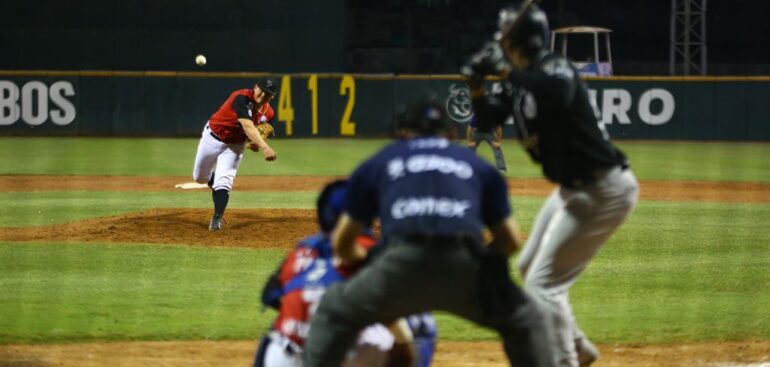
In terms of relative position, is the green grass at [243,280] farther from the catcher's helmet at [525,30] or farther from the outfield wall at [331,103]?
the outfield wall at [331,103]

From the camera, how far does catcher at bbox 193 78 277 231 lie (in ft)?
44.6

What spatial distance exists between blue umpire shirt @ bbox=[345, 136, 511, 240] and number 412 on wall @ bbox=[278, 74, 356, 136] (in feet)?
86.5

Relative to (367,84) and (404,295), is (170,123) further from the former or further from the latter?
(404,295)

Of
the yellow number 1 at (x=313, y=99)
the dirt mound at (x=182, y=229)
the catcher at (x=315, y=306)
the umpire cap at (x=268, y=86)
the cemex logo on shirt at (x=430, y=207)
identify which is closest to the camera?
the cemex logo on shirt at (x=430, y=207)

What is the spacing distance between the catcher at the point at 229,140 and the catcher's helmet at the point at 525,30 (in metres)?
7.55

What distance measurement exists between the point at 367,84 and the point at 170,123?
17.4 feet

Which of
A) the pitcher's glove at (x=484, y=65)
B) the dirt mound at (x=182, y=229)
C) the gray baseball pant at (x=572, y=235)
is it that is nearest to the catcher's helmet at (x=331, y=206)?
the pitcher's glove at (x=484, y=65)

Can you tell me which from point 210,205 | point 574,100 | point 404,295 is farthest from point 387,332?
point 210,205

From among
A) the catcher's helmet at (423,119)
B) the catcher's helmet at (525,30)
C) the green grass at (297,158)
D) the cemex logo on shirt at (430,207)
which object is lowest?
the green grass at (297,158)

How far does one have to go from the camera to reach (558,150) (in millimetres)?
5953

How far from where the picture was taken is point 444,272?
4633 millimetres

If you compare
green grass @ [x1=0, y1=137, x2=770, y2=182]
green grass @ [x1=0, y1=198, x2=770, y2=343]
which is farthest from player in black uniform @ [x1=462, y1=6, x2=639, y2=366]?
green grass @ [x1=0, y1=137, x2=770, y2=182]

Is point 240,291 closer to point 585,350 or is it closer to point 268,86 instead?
point 268,86

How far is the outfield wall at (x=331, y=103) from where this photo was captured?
100ft
